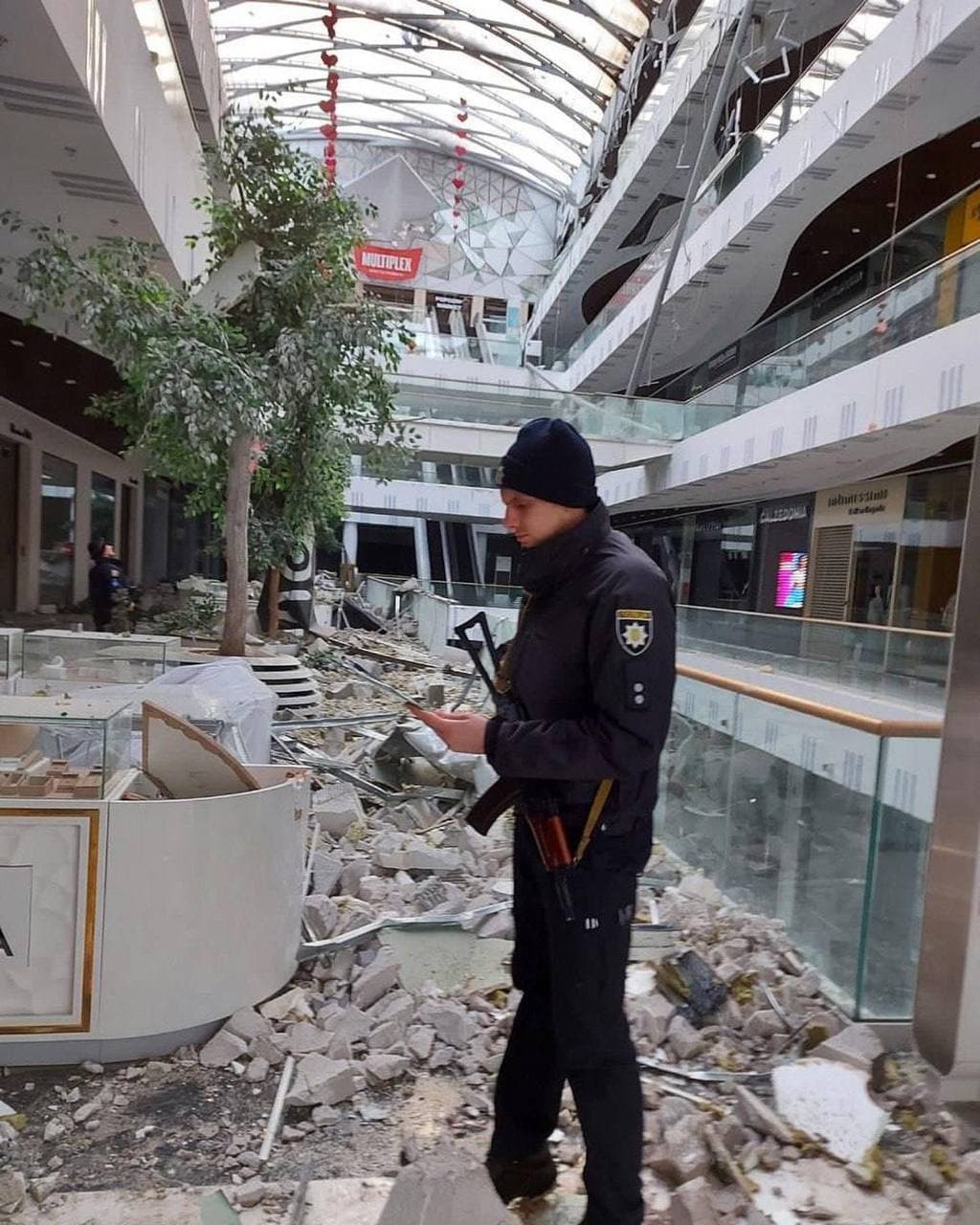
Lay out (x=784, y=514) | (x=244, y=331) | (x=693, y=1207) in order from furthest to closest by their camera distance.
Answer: (x=784, y=514)
(x=244, y=331)
(x=693, y=1207)

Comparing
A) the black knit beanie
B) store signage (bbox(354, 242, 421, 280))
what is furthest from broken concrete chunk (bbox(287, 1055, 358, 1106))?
store signage (bbox(354, 242, 421, 280))

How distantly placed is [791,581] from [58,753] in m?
16.2

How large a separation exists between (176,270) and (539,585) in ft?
31.4

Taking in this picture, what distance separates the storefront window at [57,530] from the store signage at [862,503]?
13857mm

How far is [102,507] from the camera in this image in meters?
19.8

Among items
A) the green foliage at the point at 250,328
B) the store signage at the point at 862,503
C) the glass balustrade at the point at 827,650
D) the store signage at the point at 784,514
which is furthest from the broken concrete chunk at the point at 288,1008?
the store signage at the point at 784,514

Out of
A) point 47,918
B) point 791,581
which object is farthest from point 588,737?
point 791,581

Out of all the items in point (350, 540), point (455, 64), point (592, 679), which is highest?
point (455, 64)

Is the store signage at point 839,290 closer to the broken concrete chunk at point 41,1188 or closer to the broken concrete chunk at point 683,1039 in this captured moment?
the broken concrete chunk at point 683,1039

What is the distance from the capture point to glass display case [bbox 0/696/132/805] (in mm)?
2580

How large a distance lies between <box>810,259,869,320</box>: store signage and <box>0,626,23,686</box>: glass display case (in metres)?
15.7

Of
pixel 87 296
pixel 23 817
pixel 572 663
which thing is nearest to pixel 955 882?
pixel 572 663

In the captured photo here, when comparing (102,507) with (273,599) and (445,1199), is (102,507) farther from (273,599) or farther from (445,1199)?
(445,1199)

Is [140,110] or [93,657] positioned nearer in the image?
[93,657]
